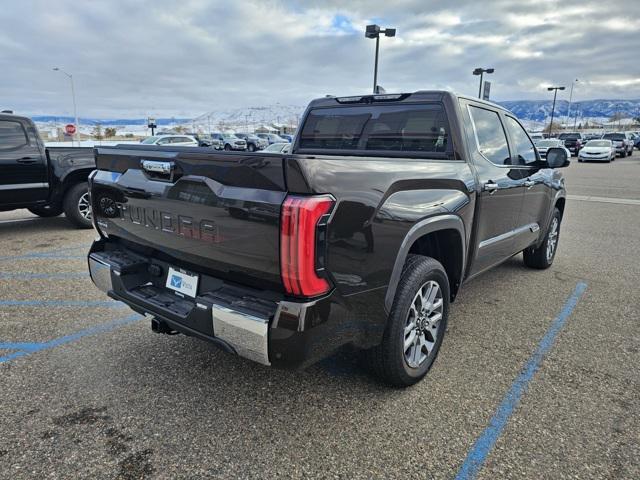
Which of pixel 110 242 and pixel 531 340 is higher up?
pixel 110 242

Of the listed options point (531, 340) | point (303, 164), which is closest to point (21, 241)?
point (303, 164)

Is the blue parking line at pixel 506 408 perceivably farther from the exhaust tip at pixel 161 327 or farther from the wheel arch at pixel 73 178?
the wheel arch at pixel 73 178

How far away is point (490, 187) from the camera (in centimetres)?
351

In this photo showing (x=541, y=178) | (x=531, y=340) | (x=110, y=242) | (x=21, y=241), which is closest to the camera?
(x=110, y=242)

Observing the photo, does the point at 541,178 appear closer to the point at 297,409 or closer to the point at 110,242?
the point at 297,409

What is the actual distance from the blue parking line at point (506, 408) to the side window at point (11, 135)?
725cm

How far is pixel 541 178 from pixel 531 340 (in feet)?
6.23

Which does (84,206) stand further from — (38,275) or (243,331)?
(243,331)

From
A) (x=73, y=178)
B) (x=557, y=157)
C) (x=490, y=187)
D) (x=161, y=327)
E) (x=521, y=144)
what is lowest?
(x=161, y=327)

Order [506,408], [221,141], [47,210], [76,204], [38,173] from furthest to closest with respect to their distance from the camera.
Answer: [221,141], [47,210], [76,204], [38,173], [506,408]

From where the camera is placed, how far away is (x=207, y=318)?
7.43 ft

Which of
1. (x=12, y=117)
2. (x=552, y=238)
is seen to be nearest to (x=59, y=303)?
(x=12, y=117)

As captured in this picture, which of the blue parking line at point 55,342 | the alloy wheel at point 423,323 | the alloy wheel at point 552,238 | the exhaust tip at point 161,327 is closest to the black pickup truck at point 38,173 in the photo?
the blue parking line at point 55,342

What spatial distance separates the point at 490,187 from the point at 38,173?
653 centimetres
